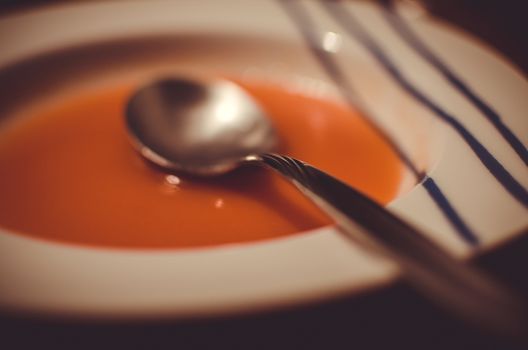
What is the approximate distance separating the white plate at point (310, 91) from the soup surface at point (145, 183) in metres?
0.05

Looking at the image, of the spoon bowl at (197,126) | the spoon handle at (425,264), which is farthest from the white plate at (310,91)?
the spoon bowl at (197,126)

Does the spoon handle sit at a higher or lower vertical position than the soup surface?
lower

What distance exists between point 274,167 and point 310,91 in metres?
0.24

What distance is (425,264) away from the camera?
30 cm

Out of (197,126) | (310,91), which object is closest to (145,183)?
(197,126)

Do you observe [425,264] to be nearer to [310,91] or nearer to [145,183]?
[145,183]

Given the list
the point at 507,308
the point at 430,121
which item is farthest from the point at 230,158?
the point at 507,308

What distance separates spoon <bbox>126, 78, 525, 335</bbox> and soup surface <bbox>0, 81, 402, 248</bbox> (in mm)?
25

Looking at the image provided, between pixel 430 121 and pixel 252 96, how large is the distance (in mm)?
243

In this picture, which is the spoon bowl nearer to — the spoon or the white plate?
the spoon

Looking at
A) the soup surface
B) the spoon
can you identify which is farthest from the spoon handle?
the soup surface

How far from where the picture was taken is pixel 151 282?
32cm

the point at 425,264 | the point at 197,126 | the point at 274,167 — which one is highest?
the point at 197,126

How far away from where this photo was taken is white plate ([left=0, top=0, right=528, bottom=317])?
0.31 meters
